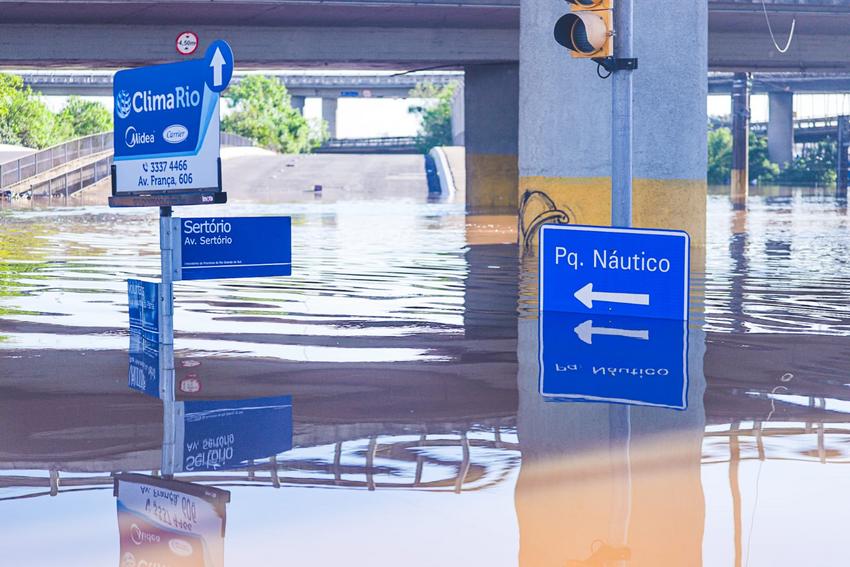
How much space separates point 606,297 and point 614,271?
19.0 inches

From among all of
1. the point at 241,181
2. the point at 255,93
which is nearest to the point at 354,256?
the point at 241,181

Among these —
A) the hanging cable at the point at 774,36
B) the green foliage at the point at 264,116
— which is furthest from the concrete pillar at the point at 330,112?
the hanging cable at the point at 774,36

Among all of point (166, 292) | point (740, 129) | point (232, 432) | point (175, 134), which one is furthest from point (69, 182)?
point (232, 432)

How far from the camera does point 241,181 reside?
7719cm

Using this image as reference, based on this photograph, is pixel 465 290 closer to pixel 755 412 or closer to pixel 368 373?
pixel 368 373

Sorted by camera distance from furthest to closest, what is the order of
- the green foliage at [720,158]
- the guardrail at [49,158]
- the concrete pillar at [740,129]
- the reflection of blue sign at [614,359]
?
the green foliage at [720,158] → the concrete pillar at [740,129] → the guardrail at [49,158] → the reflection of blue sign at [614,359]

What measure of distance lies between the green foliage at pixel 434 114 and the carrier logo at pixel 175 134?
145719 millimetres

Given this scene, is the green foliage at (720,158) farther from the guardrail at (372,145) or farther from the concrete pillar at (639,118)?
the concrete pillar at (639,118)

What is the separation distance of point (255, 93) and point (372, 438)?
148m

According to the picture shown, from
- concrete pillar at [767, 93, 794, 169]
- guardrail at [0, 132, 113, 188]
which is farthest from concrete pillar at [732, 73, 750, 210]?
concrete pillar at [767, 93, 794, 169]

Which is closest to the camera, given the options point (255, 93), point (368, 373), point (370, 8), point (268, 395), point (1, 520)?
point (1, 520)

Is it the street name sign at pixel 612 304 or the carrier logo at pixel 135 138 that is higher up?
the carrier logo at pixel 135 138

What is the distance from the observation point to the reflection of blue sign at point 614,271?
13172mm

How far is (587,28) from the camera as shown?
43.6 feet
